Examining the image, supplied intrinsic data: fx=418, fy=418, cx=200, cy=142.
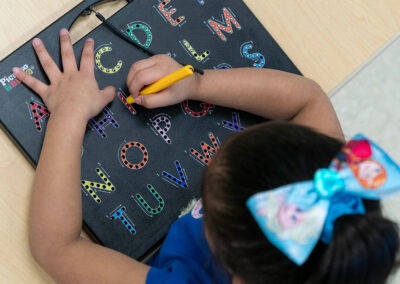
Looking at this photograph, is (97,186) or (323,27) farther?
(323,27)

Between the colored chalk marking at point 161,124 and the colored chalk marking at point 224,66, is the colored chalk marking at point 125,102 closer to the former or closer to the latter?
the colored chalk marking at point 161,124

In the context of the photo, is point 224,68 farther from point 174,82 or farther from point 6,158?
point 6,158

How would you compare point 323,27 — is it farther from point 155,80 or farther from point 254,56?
point 155,80

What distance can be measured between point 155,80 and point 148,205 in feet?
0.62

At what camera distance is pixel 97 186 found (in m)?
0.62

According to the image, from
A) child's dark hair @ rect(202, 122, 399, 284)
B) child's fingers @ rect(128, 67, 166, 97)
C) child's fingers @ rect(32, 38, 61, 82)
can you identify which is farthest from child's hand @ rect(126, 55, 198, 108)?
child's dark hair @ rect(202, 122, 399, 284)

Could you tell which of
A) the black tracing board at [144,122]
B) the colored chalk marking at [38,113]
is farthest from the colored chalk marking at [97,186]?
the colored chalk marking at [38,113]

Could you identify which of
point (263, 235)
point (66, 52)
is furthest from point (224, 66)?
point (263, 235)

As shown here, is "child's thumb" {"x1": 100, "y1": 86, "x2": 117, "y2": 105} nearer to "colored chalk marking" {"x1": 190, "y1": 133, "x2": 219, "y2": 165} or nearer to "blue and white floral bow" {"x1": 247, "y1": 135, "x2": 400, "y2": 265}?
"colored chalk marking" {"x1": 190, "y1": 133, "x2": 219, "y2": 165}

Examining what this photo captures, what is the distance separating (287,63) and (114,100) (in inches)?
12.4

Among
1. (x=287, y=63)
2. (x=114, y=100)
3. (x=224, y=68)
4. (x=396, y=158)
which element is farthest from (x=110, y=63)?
(x=396, y=158)

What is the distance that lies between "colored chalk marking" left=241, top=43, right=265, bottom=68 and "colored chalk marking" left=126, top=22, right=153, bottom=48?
0.53ft

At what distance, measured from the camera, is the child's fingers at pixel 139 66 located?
2.07 ft

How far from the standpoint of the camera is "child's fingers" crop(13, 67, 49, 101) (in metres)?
0.61
